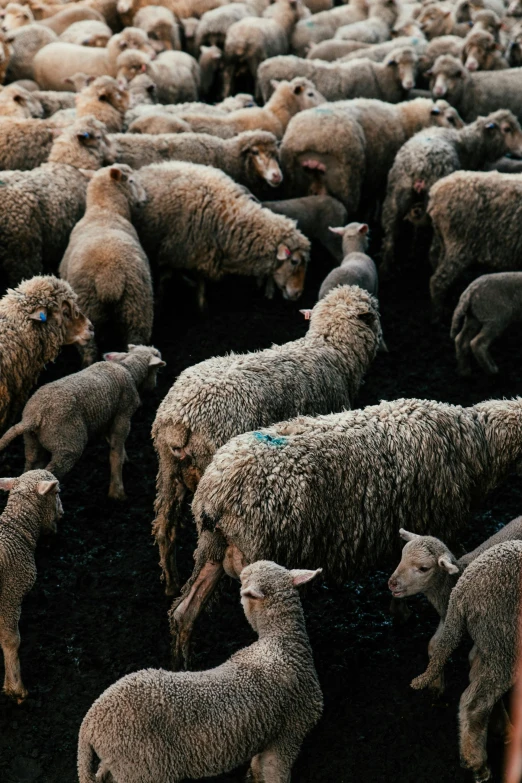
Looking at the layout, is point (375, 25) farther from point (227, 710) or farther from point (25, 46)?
point (227, 710)

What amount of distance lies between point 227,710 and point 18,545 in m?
1.57

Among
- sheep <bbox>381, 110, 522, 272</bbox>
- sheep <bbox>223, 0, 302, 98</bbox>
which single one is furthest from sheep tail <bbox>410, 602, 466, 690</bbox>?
sheep <bbox>223, 0, 302, 98</bbox>

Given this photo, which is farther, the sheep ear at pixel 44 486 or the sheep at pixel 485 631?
the sheep ear at pixel 44 486

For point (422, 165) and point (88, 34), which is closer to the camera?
point (422, 165)

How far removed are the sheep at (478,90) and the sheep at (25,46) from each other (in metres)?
5.70

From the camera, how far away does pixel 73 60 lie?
12.5m

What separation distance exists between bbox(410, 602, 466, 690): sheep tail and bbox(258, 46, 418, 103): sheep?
9.00m

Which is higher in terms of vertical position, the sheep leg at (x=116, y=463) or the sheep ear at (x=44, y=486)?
the sheep ear at (x=44, y=486)

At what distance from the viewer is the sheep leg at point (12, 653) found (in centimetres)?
443

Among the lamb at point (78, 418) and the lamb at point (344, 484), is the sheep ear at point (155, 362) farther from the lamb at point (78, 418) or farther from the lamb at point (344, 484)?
the lamb at point (344, 484)

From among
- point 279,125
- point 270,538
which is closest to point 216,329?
point 279,125

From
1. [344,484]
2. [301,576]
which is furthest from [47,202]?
[301,576]

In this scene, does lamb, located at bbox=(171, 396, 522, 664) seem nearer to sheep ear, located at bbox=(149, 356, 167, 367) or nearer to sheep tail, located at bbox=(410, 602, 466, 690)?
sheep tail, located at bbox=(410, 602, 466, 690)

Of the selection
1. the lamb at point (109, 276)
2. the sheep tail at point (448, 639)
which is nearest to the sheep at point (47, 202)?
the lamb at point (109, 276)
